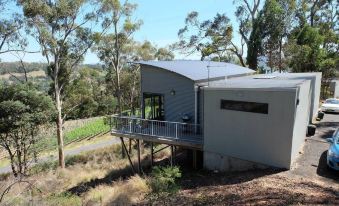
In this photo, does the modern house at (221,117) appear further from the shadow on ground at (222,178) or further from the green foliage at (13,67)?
the green foliage at (13,67)

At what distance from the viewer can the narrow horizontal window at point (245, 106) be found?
10023mm

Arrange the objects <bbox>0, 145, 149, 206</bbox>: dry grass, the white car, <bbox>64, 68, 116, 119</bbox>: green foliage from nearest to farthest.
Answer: <bbox>0, 145, 149, 206</bbox>: dry grass < the white car < <bbox>64, 68, 116, 119</bbox>: green foliage

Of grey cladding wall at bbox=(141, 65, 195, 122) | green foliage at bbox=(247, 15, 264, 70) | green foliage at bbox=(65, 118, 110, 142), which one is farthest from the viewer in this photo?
green foliage at bbox=(65, 118, 110, 142)

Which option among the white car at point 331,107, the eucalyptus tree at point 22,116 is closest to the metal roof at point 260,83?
the white car at point 331,107

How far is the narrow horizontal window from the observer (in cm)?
1002

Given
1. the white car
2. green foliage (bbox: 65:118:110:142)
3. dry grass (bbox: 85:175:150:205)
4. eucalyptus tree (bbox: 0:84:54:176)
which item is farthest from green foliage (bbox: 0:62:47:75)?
the white car

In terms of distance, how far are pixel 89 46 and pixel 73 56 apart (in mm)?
1386

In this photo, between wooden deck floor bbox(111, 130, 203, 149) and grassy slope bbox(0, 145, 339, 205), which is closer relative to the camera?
grassy slope bbox(0, 145, 339, 205)

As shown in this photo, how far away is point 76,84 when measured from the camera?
38.8m

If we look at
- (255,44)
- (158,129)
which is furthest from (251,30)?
(158,129)

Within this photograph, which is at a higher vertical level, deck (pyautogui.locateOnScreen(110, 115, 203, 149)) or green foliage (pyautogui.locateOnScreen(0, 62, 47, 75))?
green foliage (pyautogui.locateOnScreen(0, 62, 47, 75))

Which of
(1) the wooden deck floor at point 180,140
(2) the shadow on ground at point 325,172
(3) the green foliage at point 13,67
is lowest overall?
(2) the shadow on ground at point 325,172

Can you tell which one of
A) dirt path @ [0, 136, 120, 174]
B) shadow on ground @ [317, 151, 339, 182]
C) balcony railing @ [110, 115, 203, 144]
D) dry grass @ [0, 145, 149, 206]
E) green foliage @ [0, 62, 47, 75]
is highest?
green foliage @ [0, 62, 47, 75]

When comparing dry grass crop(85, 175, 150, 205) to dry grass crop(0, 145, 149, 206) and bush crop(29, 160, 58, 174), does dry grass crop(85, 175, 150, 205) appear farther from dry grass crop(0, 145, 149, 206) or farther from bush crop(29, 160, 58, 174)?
bush crop(29, 160, 58, 174)
